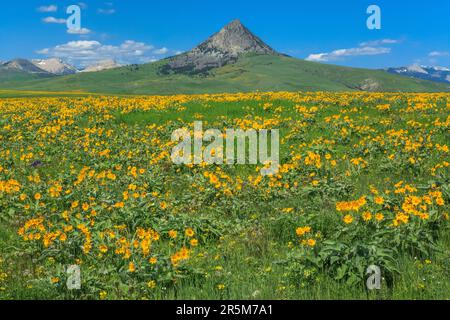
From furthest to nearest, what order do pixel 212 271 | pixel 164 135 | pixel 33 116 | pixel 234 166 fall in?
pixel 33 116 → pixel 164 135 → pixel 234 166 → pixel 212 271

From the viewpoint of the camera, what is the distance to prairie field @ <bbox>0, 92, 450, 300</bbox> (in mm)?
5945

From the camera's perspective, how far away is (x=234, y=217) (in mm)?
9266

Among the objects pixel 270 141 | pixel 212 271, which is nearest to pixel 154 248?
pixel 212 271

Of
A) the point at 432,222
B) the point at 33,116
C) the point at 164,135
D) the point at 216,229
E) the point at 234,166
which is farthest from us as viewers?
the point at 33,116

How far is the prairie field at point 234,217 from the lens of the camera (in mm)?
5945

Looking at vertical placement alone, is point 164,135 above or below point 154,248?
above

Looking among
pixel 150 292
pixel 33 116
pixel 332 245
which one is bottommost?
pixel 150 292

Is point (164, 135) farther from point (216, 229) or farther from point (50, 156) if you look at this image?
point (216, 229)

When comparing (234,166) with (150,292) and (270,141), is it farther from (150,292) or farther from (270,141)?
(150,292)

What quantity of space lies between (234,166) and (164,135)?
5395 mm

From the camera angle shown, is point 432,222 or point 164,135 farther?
point 164,135

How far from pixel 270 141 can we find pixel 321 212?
766 cm

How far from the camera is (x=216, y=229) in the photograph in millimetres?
8336
